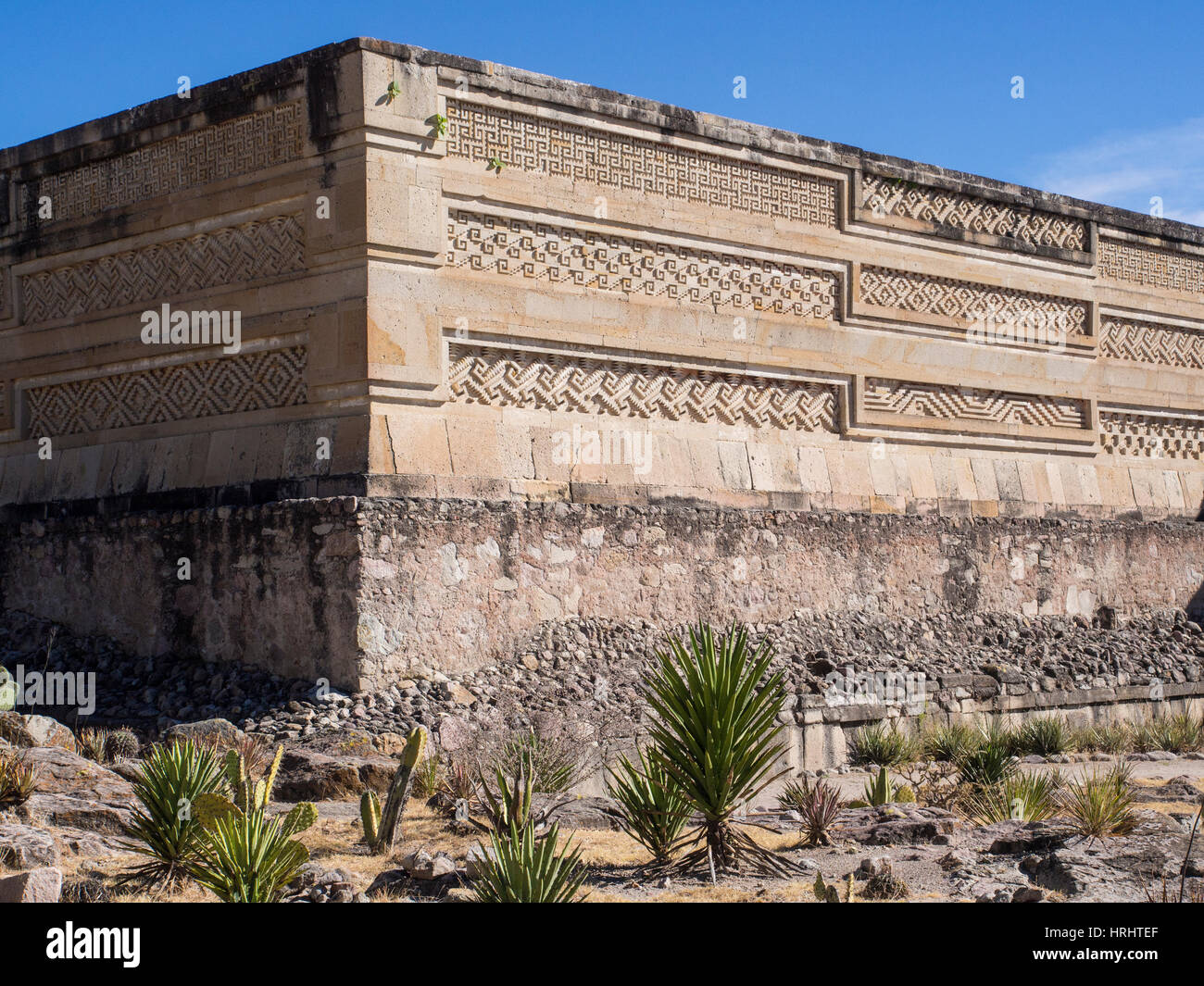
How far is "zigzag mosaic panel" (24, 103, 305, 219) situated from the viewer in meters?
9.82

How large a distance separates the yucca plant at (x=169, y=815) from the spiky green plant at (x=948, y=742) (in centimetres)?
578

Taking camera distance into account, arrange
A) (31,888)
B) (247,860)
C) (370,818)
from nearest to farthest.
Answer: (31,888), (247,860), (370,818)

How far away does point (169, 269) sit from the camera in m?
10.5

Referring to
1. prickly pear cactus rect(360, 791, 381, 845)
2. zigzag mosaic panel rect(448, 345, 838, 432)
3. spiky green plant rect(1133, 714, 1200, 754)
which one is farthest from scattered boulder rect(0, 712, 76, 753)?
spiky green plant rect(1133, 714, 1200, 754)

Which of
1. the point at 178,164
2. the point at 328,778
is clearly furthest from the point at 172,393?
the point at 328,778

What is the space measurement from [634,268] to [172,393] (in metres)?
3.80

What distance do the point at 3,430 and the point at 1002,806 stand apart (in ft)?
29.0

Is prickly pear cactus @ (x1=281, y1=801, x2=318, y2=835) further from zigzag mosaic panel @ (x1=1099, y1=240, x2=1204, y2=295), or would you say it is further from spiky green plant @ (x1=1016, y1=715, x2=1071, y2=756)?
zigzag mosaic panel @ (x1=1099, y1=240, x2=1204, y2=295)

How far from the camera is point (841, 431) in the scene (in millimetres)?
12047

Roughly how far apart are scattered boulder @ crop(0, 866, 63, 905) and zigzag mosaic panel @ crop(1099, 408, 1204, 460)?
1213cm

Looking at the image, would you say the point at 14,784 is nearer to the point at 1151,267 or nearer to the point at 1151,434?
the point at 1151,434
